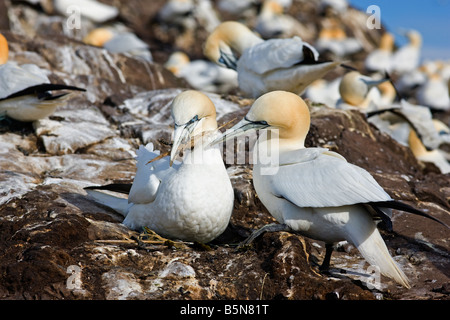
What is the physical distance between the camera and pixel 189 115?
13.9ft

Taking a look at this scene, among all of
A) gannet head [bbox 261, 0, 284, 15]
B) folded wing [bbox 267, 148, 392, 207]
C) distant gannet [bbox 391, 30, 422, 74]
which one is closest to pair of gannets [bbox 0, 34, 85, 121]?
folded wing [bbox 267, 148, 392, 207]

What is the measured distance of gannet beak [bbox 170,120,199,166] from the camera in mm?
4133

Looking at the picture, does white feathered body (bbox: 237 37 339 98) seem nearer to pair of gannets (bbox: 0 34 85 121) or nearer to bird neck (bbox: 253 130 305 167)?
pair of gannets (bbox: 0 34 85 121)

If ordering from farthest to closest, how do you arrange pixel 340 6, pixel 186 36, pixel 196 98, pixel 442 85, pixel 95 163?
pixel 340 6 < pixel 186 36 < pixel 442 85 < pixel 95 163 < pixel 196 98

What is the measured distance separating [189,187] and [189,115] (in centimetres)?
48

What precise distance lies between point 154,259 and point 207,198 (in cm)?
54

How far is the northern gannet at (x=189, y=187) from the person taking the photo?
420cm

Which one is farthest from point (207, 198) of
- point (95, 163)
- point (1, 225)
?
point (95, 163)

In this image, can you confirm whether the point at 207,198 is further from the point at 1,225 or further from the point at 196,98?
the point at 1,225

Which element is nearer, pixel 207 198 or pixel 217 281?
pixel 217 281

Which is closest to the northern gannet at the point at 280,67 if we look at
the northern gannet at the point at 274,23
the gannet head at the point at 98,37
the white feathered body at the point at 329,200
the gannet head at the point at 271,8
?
the white feathered body at the point at 329,200

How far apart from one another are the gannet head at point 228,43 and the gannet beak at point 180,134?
5.26 meters

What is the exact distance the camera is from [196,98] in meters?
4.30
